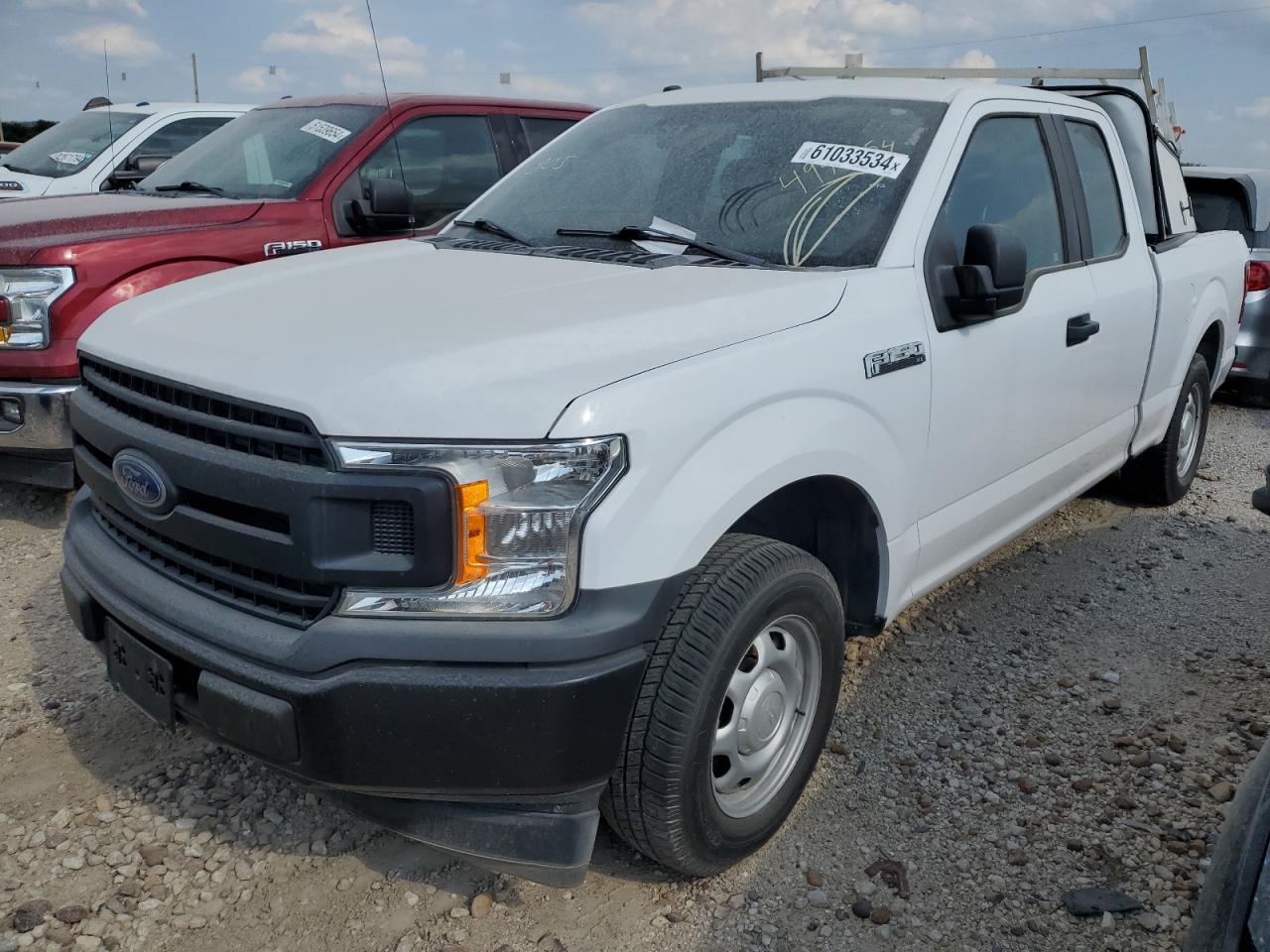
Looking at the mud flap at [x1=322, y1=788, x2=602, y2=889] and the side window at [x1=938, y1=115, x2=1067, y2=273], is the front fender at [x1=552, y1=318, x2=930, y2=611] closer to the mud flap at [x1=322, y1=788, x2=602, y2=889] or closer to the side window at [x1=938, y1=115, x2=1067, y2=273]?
the mud flap at [x1=322, y1=788, x2=602, y2=889]

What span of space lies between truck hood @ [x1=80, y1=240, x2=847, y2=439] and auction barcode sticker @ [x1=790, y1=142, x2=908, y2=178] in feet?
1.70

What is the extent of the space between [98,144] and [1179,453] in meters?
7.86

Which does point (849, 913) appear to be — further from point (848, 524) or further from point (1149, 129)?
point (1149, 129)

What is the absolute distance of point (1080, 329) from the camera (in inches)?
142

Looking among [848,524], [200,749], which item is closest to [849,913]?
[848,524]

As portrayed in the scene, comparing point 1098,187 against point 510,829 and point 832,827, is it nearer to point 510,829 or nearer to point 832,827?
point 832,827

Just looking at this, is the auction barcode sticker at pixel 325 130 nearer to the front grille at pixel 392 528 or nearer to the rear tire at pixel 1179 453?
the front grille at pixel 392 528

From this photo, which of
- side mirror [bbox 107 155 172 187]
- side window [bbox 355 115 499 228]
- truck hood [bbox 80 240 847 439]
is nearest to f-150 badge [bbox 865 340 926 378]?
truck hood [bbox 80 240 847 439]

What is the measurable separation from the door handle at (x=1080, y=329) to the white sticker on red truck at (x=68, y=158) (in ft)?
24.8

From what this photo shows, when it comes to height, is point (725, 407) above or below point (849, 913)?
above

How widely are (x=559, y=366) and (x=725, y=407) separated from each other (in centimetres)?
37

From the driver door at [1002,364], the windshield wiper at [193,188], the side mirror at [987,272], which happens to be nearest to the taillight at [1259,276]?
the driver door at [1002,364]

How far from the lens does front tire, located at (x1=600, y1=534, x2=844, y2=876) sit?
2.21m

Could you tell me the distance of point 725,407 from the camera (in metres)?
2.26
